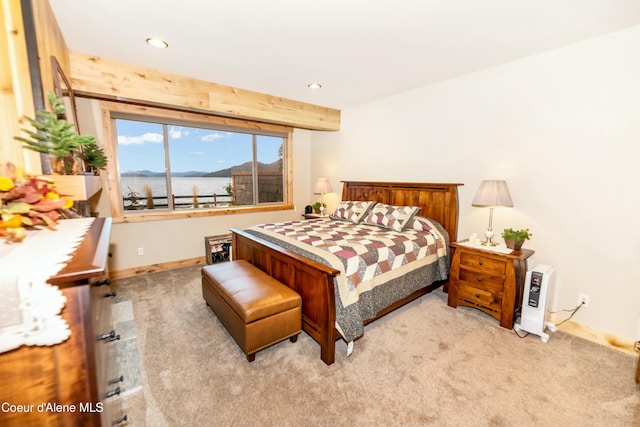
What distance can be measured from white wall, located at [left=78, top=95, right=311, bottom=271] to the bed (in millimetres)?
1219

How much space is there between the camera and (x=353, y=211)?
12.4ft

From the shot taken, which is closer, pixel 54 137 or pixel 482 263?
pixel 54 137

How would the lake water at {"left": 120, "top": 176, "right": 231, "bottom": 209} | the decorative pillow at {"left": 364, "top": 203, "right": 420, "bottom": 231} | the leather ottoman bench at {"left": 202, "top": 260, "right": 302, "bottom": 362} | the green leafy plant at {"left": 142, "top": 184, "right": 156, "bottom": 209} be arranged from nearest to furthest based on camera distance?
the leather ottoman bench at {"left": 202, "top": 260, "right": 302, "bottom": 362} < the decorative pillow at {"left": 364, "top": 203, "right": 420, "bottom": 231} < the lake water at {"left": 120, "top": 176, "right": 231, "bottom": 209} < the green leafy plant at {"left": 142, "top": 184, "right": 156, "bottom": 209}

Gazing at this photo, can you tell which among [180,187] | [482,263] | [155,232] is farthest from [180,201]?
[482,263]

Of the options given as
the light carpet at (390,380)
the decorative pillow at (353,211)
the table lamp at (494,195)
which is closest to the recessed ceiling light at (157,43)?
the light carpet at (390,380)

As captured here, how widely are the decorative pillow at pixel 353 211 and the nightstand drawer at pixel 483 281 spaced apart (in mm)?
1374

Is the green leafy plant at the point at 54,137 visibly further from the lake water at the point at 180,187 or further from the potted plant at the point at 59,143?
the lake water at the point at 180,187

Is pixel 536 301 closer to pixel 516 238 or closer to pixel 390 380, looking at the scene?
pixel 516 238

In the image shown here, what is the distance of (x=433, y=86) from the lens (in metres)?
3.41

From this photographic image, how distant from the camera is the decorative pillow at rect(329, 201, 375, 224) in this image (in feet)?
12.1

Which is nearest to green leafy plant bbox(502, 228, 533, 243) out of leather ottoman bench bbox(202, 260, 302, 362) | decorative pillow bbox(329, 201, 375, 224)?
decorative pillow bbox(329, 201, 375, 224)

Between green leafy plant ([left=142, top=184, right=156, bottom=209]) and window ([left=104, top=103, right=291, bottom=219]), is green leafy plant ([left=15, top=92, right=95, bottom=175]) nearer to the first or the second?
window ([left=104, top=103, right=291, bottom=219])

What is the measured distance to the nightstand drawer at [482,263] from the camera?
2557mm

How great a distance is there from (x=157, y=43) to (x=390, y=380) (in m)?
3.32
